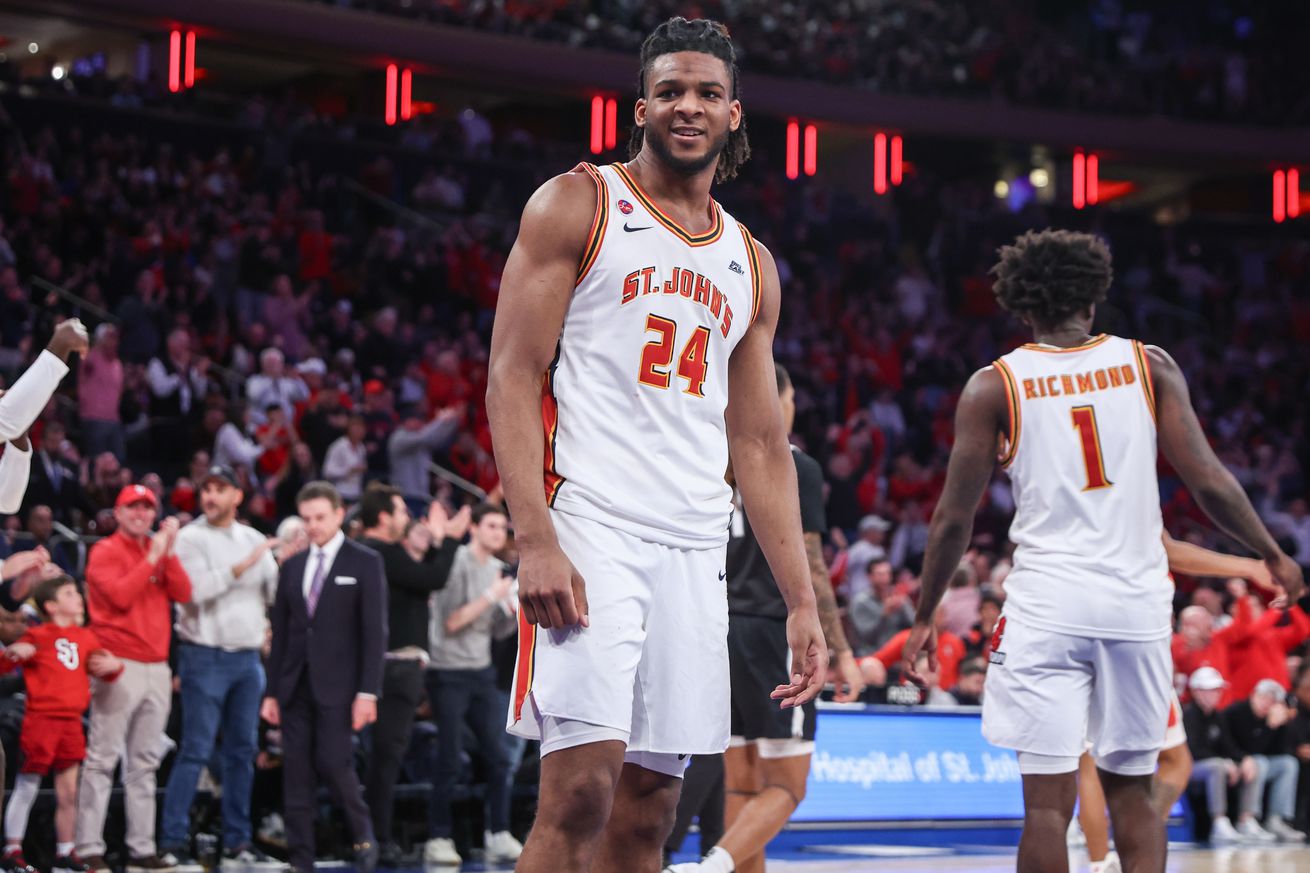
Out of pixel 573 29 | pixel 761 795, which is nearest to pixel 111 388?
pixel 761 795

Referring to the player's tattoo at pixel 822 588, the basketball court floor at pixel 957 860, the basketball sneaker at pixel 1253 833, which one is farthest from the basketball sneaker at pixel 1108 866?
the basketball sneaker at pixel 1253 833

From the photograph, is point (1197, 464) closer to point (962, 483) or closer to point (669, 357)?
point (962, 483)

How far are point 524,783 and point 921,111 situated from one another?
1939 centimetres

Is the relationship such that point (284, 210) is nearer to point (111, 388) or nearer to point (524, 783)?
point (111, 388)

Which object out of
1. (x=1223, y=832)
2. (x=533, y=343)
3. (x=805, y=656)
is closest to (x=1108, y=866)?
(x=805, y=656)

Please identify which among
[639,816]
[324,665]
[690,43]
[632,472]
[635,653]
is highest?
[690,43]

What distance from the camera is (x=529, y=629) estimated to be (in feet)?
11.6

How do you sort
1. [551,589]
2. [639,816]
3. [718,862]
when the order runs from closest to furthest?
[551,589]
[639,816]
[718,862]

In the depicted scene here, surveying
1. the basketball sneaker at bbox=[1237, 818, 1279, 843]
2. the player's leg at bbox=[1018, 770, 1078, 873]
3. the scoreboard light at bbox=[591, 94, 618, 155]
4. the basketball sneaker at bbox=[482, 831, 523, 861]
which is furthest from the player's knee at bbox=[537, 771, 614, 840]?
the scoreboard light at bbox=[591, 94, 618, 155]

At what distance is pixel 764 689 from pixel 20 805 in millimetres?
4318

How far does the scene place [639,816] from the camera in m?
3.72

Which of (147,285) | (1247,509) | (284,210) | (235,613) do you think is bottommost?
(235,613)

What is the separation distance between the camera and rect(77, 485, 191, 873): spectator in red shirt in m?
8.86

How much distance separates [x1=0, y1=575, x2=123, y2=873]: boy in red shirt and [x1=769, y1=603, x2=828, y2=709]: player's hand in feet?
18.8
